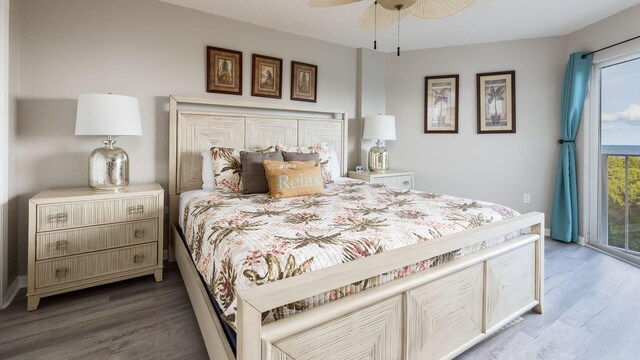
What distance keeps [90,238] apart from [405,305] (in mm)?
2145

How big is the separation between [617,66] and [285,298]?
13.4 ft

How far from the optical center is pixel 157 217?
2.37 metres

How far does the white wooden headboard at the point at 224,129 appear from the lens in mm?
2771

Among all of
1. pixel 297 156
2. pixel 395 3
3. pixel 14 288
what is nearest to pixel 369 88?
pixel 297 156

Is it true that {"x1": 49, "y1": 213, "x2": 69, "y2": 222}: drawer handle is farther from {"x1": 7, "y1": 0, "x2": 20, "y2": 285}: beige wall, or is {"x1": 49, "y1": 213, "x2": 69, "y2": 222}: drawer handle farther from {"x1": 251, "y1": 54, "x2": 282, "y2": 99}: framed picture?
{"x1": 251, "y1": 54, "x2": 282, "y2": 99}: framed picture

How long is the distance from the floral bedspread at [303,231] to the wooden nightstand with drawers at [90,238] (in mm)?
390

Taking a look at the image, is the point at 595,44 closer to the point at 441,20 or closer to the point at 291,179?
the point at 441,20

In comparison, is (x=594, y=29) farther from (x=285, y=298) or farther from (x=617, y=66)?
(x=285, y=298)

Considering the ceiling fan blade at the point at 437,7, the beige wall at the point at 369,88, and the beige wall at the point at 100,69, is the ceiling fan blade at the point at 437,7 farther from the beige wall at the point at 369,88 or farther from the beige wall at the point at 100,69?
the beige wall at the point at 369,88

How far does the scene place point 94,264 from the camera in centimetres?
216

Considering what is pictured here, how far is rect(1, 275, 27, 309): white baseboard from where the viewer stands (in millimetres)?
2027

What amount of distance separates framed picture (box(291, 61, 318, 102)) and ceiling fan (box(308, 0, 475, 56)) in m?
1.36

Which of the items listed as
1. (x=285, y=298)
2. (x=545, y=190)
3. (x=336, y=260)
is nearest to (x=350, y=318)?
(x=336, y=260)

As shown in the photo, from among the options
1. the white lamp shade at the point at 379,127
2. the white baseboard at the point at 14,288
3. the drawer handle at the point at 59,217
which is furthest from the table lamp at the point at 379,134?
the white baseboard at the point at 14,288
